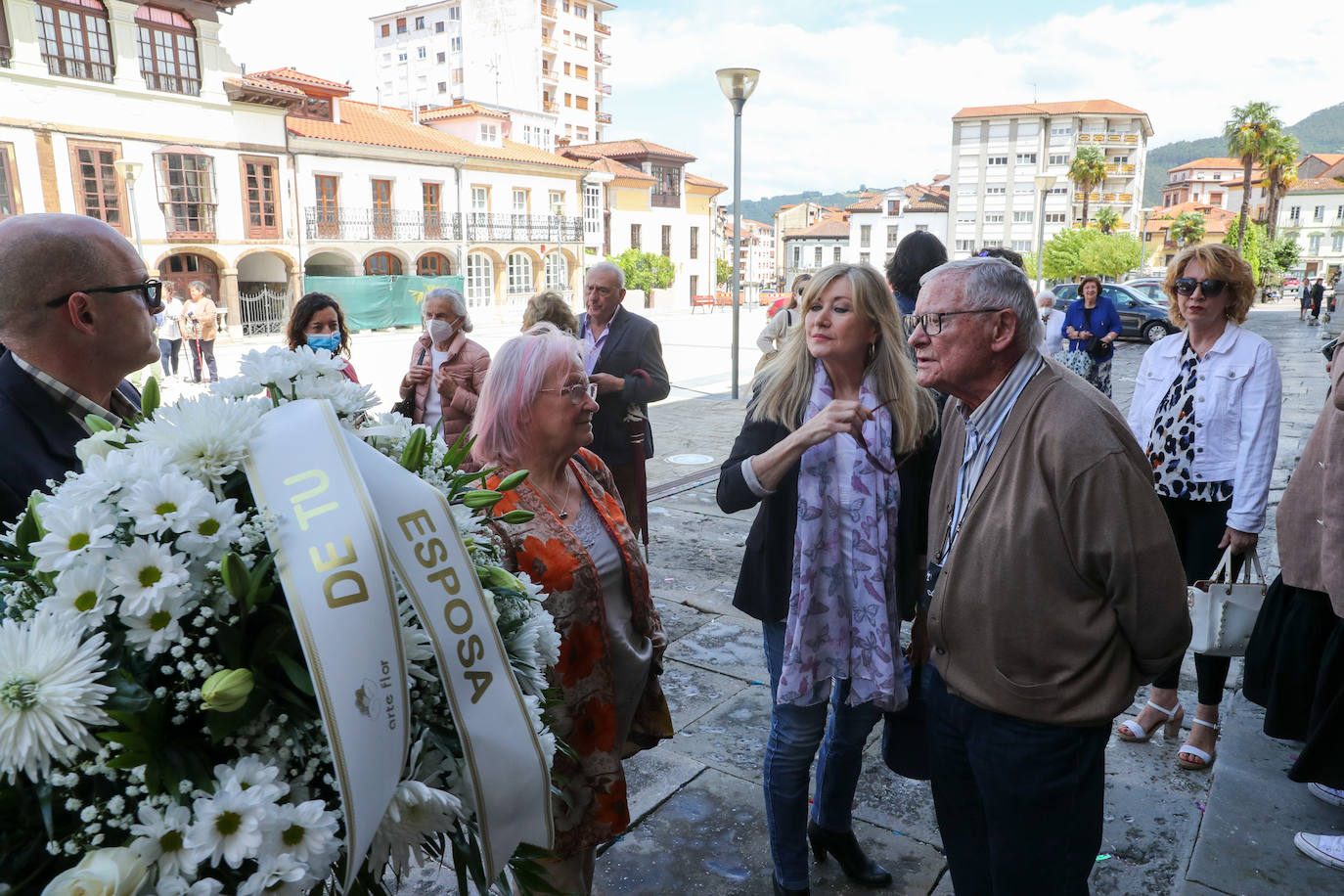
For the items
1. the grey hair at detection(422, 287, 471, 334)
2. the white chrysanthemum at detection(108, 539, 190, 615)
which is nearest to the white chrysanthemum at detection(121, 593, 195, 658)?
the white chrysanthemum at detection(108, 539, 190, 615)

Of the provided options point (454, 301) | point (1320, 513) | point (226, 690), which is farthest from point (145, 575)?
point (454, 301)

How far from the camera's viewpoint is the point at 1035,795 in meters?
1.92

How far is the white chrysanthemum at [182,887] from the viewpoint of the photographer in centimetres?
88

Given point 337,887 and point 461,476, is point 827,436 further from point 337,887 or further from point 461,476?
point 337,887

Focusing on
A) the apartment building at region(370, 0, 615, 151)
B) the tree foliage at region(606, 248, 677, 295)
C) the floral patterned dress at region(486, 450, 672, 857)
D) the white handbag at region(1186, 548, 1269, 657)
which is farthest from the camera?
the apartment building at region(370, 0, 615, 151)

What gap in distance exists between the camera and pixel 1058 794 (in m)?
1.92

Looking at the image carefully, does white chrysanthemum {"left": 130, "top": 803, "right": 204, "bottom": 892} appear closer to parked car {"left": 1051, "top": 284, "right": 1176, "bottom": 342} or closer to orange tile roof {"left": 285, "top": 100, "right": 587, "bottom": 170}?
parked car {"left": 1051, "top": 284, "right": 1176, "bottom": 342}

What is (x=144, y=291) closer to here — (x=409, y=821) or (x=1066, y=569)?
(x=409, y=821)

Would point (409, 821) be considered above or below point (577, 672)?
above

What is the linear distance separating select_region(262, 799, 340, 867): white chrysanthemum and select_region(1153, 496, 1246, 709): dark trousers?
3.47 m

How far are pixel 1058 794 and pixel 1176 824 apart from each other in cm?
157

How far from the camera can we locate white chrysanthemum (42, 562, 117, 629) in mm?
942

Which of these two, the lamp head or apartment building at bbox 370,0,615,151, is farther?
apartment building at bbox 370,0,615,151

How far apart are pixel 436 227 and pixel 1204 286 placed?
3710cm
